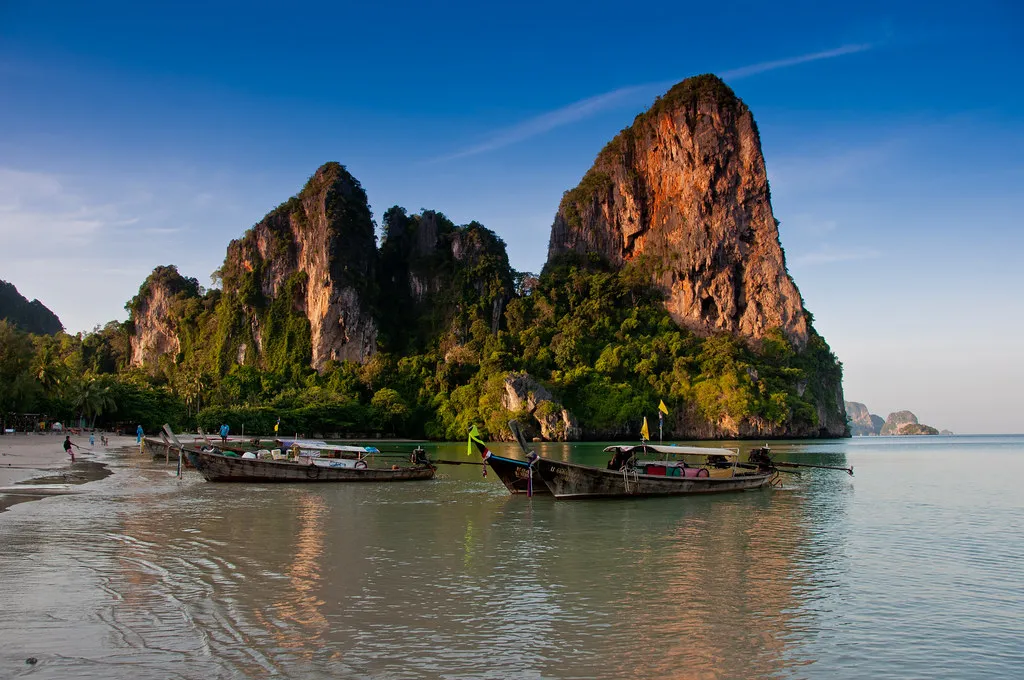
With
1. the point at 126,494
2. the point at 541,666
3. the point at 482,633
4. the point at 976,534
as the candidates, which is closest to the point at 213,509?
the point at 126,494

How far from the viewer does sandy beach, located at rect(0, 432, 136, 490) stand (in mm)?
28083

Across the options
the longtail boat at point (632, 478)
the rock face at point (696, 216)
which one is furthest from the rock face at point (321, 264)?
the longtail boat at point (632, 478)

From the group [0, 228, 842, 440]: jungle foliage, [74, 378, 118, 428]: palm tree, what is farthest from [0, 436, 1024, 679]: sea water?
[0, 228, 842, 440]: jungle foliage

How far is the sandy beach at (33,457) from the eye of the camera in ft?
92.1

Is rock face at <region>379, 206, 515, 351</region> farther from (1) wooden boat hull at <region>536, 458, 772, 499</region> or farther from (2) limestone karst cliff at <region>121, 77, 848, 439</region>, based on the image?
(1) wooden boat hull at <region>536, 458, 772, 499</region>

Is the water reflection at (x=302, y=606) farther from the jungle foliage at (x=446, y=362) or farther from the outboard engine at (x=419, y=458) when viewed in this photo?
the jungle foliage at (x=446, y=362)

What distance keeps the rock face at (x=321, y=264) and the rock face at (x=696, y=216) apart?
31603mm

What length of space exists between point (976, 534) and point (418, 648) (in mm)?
15533

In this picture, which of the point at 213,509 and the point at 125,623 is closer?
the point at 125,623

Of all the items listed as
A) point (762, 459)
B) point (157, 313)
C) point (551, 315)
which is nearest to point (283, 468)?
point (762, 459)

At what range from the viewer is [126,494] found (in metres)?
24.5

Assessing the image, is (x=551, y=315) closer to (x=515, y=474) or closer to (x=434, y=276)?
(x=434, y=276)

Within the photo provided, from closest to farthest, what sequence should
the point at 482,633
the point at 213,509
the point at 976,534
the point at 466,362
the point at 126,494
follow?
the point at 482,633 < the point at 976,534 < the point at 213,509 < the point at 126,494 < the point at 466,362

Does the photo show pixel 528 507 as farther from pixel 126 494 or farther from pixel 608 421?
pixel 608 421
